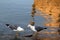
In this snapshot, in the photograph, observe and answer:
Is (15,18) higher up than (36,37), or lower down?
lower down

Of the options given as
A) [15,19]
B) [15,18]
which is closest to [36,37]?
[15,19]

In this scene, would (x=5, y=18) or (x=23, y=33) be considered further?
(x=5, y=18)

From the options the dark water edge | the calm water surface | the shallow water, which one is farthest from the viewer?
the calm water surface

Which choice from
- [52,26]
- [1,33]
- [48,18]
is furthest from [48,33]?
[48,18]

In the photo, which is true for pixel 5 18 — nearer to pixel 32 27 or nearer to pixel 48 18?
pixel 48 18

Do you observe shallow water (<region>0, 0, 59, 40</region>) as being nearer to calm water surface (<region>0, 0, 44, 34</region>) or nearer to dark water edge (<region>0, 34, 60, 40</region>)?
calm water surface (<region>0, 0, 44, 34</region>)

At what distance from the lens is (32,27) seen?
27.7 ft

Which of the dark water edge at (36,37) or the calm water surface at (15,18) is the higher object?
the dark water edge at (36,37)

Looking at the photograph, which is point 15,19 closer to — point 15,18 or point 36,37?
point 15,18

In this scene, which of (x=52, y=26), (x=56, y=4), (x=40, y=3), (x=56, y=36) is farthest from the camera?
(x=40, y=3)

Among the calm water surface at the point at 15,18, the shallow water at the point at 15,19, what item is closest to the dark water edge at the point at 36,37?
the shallow water at the point at 15,19

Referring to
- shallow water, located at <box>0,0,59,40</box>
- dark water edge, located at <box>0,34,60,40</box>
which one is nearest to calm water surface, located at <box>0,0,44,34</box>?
shallow water, located at <box>0,0,59,40</box>

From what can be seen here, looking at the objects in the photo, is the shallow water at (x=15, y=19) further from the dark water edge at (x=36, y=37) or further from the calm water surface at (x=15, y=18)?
the dark water edge at (x=36, y=37)

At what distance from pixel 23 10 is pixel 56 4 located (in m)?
1.65
